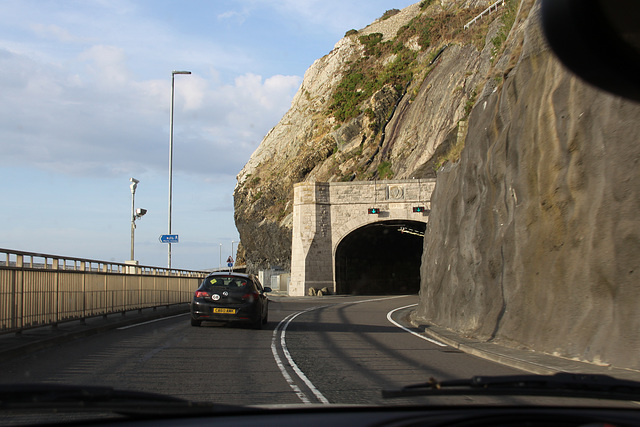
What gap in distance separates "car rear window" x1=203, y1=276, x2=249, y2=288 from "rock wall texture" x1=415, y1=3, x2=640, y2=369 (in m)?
6.05

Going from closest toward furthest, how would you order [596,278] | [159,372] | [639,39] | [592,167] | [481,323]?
[639,39] < [159,372] < [596,278] < [592,167] < [481,323]

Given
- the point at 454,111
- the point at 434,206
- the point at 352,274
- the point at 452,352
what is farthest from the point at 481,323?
the point at 352,274

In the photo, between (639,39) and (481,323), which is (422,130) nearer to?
(481,323)

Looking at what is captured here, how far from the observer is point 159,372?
914cm

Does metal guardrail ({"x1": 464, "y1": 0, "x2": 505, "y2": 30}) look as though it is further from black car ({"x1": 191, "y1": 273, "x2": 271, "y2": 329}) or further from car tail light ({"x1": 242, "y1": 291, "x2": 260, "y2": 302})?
black car ({"x1": 191, "y1": 273, "x2": 271, "y2": 329})

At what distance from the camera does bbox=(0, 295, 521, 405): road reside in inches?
308

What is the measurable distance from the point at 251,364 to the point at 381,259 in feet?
157

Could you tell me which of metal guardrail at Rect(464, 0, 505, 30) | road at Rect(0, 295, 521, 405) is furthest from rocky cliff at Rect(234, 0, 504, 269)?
road at Rect(0, 295, 521, 405)

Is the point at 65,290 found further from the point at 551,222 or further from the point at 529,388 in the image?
the point at 529,388

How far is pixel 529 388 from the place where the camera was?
12.9 feet

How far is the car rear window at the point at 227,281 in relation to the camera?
17.2 m

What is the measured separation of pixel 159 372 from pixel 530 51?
465 inches

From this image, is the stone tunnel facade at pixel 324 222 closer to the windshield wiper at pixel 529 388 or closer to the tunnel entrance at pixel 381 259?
the tunnel entrance at pixel 381 259

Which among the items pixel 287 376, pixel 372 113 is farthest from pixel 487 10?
pixel 287 376
